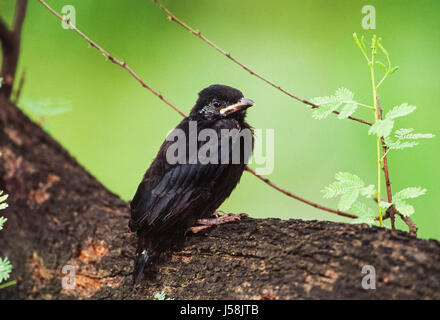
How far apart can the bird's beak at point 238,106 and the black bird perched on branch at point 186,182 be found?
13cm

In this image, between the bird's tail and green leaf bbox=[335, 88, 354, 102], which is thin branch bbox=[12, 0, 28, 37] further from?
green leaf bbox=[335, 88, 354, 102]

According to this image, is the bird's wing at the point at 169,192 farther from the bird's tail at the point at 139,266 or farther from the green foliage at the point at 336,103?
the green foliage at the point at 336,103

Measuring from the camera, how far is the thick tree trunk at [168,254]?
2279mm

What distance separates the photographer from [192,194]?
3086 mm

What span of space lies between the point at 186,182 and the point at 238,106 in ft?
2.31

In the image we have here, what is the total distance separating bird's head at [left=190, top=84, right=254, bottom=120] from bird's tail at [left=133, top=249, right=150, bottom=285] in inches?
41.0

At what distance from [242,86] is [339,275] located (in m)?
3.72

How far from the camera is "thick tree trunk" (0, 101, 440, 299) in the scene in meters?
2.28

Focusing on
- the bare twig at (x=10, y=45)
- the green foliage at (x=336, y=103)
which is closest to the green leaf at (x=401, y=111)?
the green foliage at (x=336, y=103)

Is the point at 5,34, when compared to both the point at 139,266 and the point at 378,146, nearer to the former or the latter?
the point at 139,266

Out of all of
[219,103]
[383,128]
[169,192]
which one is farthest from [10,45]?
A: [383,128]
